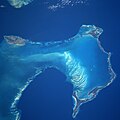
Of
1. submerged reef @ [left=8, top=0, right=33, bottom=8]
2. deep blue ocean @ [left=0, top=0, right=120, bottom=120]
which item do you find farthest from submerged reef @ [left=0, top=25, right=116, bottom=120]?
submerged reef @ [left=8, top=0, right=33, bottom=8]

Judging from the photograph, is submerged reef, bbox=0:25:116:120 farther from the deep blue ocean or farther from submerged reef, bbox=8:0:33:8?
submerged reef, bbox=8:0:33:8

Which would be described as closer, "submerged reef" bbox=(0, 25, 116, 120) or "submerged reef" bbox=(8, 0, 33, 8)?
"submerged reef" bbox=(8, 0, 33, 8)

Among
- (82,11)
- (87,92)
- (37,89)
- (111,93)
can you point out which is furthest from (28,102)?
(82,11)

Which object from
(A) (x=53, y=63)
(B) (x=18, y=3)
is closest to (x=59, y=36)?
(A) (x=53, y=63)

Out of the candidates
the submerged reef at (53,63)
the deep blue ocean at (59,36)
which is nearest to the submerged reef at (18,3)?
the deep blue ocean at (59,36)

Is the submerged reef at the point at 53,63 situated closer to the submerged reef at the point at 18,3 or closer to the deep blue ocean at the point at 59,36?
the deep blue ocean at the point at 59,36

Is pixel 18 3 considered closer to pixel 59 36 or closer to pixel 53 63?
pixel 59 36
